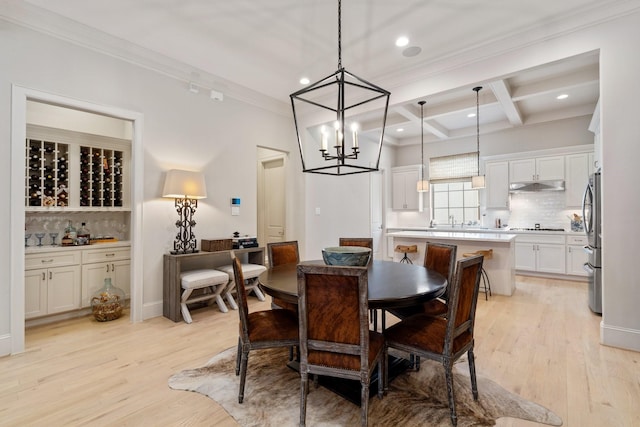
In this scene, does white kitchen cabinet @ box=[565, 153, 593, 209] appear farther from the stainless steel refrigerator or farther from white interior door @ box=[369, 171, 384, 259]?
white interior door @ box=[369, 171, 384, 259]

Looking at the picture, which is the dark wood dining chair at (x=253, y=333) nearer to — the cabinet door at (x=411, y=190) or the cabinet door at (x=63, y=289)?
the cabinet door at (x=63, y=289)

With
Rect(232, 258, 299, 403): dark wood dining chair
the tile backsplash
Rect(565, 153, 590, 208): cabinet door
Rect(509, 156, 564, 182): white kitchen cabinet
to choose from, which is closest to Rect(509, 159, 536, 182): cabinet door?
Rect(509, 156, 564, 182): white kitchen cabinet

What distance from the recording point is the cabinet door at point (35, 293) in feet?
10.7

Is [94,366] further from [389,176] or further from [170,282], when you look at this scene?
[389,176]

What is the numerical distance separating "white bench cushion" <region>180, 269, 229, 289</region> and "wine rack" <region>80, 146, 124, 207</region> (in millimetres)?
1571

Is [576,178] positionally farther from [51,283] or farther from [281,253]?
[51,283]

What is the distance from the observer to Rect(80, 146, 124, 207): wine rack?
4027 mm

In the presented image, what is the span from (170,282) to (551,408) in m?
3.58

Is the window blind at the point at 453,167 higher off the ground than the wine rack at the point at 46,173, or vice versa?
the window blind at the point at 453,167

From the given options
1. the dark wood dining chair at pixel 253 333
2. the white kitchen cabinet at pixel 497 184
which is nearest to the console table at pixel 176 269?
the dark wood dining chair at pixel 253 333

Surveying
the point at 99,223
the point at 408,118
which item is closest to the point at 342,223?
the point at 408,118

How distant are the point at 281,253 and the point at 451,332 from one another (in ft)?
5.94

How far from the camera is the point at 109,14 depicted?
2891 millimetres

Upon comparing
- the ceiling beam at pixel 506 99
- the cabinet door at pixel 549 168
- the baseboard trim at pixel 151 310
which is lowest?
the baseboard trim at pixel 151 310
